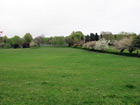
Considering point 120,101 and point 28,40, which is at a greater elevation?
point 28,40

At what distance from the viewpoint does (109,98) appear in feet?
20.7

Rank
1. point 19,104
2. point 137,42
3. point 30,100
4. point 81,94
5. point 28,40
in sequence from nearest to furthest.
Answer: point 19,104 → point 30,100 → point 81,94 → point 137,42 → point 28,40

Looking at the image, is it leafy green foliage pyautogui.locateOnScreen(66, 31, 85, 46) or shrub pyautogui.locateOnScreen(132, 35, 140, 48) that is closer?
shrub pyautogui.locateOnScreen(132, 35, 140, 48)

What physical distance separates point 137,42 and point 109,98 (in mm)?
40936

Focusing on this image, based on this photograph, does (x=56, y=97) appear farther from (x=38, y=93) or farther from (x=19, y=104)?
(x=19, y=104)

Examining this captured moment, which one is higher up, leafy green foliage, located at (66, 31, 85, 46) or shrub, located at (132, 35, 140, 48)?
leafy green foliage, located at (66, 31, 85, 46)

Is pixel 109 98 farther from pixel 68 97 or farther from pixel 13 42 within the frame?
pixel 13 42

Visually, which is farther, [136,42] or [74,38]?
[74,38]

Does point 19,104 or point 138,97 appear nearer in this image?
point 19,104

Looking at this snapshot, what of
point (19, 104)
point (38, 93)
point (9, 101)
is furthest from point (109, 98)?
point (9, 101)

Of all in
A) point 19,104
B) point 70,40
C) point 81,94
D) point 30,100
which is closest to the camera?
point 19,104

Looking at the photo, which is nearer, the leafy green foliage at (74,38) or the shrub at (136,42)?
the shrub at (136,42)

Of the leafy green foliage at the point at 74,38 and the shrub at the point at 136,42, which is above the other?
the leafy green foliage at the point at 74,38

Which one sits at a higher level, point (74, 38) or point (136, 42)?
point (74, 38)
